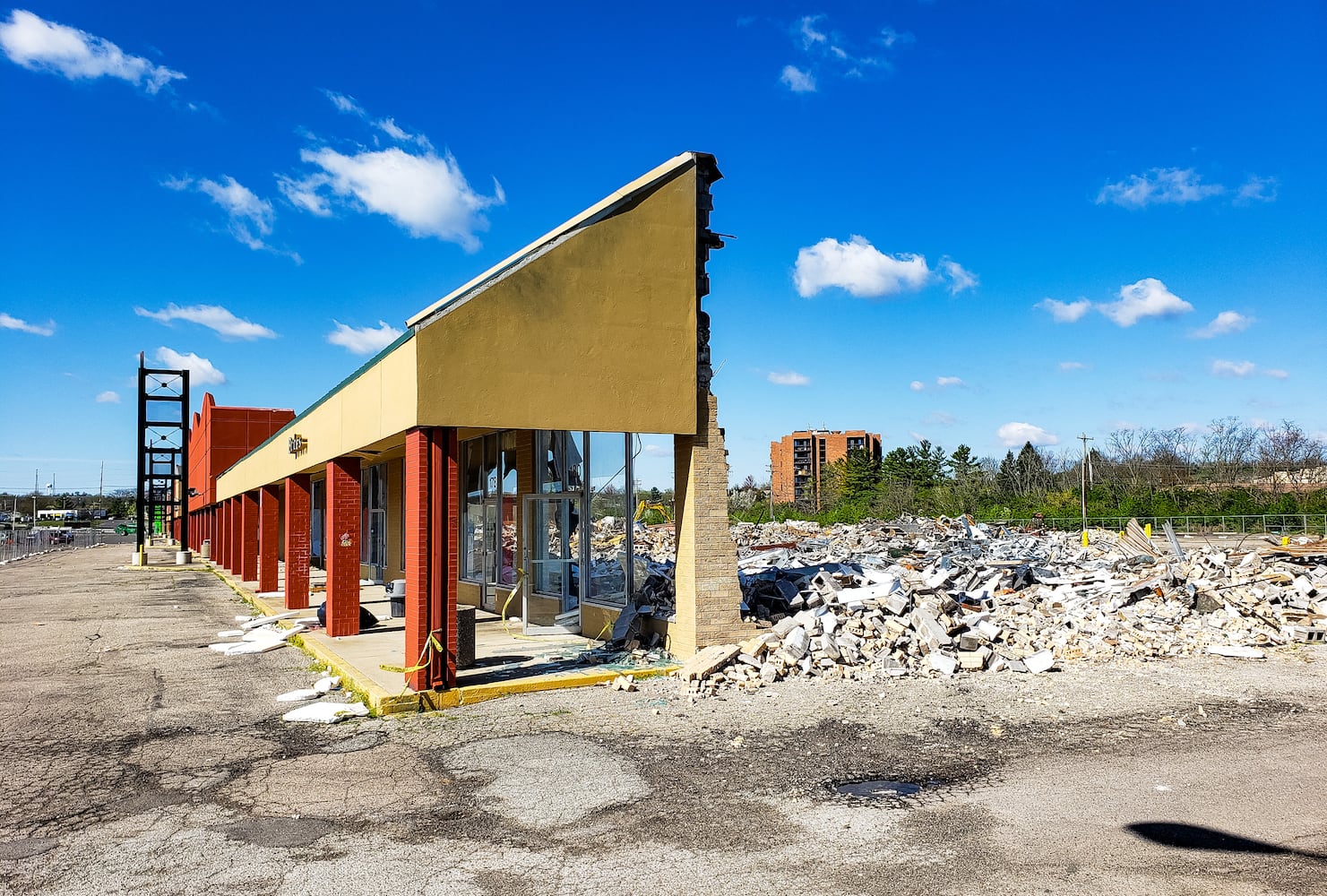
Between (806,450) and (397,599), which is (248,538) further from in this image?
(806,450)

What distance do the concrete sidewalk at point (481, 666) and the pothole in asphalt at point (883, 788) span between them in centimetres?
451

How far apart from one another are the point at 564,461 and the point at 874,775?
9.32 m

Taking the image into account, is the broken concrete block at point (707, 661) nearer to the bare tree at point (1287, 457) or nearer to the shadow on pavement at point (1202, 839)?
the shadow on pavement at point (1202, 839)

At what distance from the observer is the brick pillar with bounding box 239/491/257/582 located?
28.7m

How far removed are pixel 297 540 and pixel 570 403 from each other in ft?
36.6

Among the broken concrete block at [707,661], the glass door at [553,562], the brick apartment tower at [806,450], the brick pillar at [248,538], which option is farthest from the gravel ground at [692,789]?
the brick apartment tower at [806,450]

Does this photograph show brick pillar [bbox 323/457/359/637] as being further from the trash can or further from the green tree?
the green tree

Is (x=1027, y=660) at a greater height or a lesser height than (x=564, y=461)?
lesser

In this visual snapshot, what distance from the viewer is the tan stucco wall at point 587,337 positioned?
34.4 feet

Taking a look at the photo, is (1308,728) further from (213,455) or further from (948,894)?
(213,455)

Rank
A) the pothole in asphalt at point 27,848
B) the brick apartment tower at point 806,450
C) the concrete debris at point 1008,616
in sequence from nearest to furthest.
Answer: the pothole in asphalt at point 27,848
the concrete debris at point 1008,616
the brick apartment tower at point 806,450

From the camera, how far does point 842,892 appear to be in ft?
16.8

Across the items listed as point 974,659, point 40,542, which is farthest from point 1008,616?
point 40,542

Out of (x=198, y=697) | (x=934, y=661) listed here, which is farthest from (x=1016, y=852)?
(x=198, y=697)
